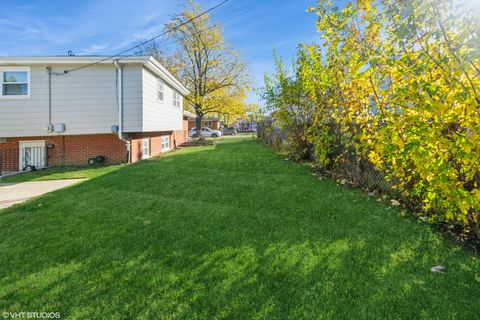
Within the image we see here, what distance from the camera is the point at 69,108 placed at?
1006 cm

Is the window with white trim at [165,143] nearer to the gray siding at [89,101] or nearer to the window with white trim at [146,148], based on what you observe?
the window with white trim at [146,148]

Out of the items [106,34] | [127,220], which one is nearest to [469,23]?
[127,220]

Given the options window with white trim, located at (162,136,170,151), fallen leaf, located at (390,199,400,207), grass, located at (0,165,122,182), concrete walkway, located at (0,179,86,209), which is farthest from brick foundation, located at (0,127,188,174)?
fallen leaf, located at (390,199,400,207)

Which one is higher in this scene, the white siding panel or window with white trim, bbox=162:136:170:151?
the white siding panel

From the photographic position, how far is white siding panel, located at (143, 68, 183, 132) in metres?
10.6

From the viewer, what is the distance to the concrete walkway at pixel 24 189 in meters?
5.75

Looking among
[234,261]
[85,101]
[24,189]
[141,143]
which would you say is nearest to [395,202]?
[234,261]

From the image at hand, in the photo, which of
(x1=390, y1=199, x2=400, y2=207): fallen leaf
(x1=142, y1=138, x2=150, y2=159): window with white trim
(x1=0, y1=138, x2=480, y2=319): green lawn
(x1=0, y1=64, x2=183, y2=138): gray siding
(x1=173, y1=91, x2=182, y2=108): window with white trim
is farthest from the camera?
(x1=173, y1=91, x2=182, y2=108): window with white trim

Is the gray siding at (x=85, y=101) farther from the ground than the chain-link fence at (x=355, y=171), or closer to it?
farther from the ground

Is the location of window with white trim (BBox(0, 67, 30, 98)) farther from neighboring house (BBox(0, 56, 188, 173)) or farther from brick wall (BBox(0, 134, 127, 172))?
brick wall (BBox(0, 134, 127, 172))

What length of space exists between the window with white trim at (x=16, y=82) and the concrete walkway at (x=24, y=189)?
427cm

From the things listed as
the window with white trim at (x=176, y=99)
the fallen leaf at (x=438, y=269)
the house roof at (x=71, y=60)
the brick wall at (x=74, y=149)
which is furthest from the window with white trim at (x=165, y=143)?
the fallen leaf at (x=438, y=269)

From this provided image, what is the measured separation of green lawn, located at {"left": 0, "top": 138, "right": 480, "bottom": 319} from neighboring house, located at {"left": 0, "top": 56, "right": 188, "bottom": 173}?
585 cm

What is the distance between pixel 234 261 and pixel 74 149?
10312 mm
